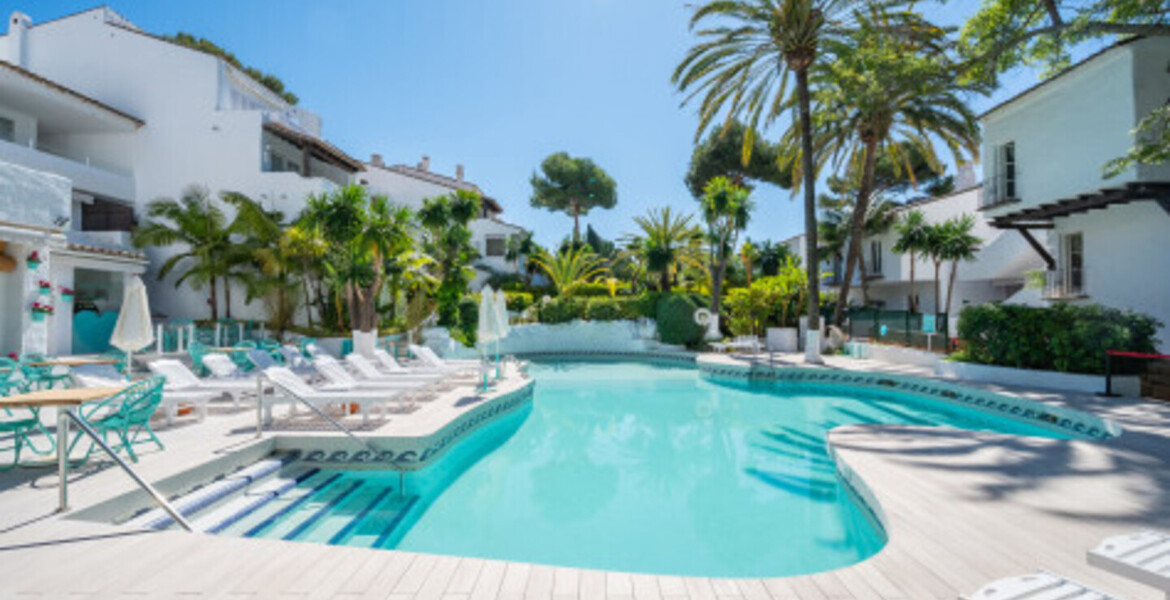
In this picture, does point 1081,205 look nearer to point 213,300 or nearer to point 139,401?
point 139,401

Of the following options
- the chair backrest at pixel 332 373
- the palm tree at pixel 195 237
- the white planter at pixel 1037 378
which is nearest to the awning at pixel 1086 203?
the white planter at pixel 1037 378

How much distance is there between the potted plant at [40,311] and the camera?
37.1 ft

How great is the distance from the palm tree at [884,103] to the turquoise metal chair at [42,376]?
15.7 metres

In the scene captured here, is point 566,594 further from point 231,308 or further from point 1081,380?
point 231,308

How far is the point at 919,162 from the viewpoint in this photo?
32125 millimetres

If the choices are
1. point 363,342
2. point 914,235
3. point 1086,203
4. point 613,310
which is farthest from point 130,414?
point 914,235

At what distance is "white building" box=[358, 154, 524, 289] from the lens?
3325cm

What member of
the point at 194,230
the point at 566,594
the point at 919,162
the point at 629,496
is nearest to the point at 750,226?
the point at 919,162

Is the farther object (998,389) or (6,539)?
(998,389)

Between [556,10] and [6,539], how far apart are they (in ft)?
49.5

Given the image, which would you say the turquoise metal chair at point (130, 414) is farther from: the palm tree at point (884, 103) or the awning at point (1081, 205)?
the awning at point (1081, 205)

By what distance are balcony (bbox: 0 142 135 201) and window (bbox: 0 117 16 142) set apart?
685mm

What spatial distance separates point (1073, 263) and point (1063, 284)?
0.66 m

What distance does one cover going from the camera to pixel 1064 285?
16.3m
